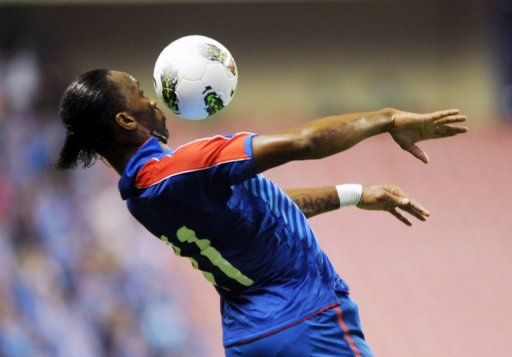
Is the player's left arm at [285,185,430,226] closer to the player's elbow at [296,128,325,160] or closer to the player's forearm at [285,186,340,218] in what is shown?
the player's forearm at [285,186,340,218]

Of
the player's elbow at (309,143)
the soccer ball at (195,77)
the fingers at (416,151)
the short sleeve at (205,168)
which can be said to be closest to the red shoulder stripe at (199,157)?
the short sleeve at (205,168)

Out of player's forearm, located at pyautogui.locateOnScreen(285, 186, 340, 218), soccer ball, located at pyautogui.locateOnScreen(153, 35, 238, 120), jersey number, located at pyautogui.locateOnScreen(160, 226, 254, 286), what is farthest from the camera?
player's forearm, located at pyautogui.locateOnScreen(285, 186, 340, 218)

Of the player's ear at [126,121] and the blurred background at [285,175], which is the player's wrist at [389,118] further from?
the blurred background at [285,175]

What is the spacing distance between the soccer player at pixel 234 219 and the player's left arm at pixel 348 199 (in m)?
0.24

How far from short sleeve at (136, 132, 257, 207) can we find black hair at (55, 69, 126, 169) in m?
0.30

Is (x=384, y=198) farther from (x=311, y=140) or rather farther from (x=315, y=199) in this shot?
(x=311, y=140)

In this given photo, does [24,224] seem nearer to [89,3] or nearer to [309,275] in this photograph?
[89,3]

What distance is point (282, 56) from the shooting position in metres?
14.0

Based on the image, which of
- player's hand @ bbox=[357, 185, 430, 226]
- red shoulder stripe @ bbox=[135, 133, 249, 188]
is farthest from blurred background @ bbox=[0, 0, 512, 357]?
red shoulder stripe @ bbox=[135, 133, 249, 188]

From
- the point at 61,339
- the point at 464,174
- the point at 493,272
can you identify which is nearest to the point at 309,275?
the point at 61,339

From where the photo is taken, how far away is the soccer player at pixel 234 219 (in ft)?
12.9

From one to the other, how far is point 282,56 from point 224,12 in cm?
94

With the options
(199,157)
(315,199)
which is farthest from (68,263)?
(199,157)

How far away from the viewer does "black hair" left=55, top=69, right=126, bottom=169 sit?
4.14 m
